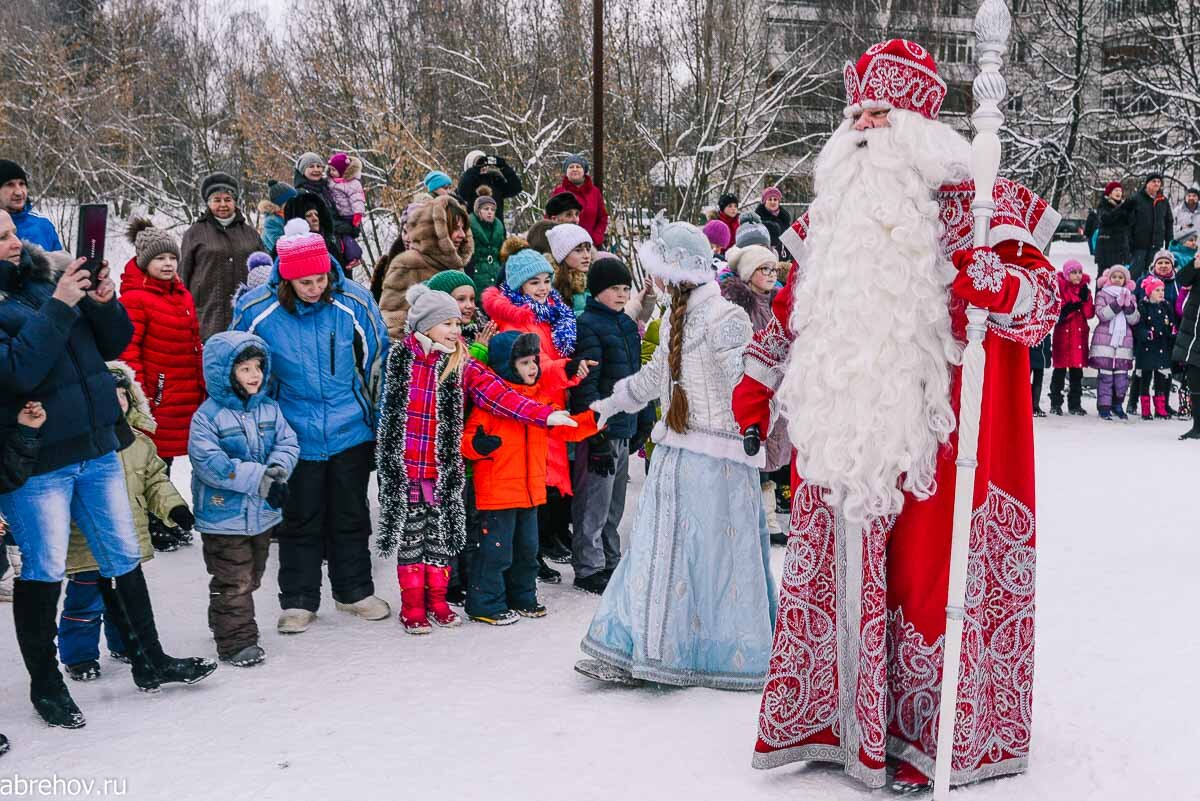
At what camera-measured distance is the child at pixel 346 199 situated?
920 centimetres

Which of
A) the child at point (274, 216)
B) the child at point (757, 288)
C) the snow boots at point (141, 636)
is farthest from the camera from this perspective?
the child at point (274, 216)

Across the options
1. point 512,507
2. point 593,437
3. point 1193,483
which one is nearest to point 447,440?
point 512,507

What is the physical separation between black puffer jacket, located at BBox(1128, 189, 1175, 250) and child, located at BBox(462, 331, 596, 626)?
14.1 m

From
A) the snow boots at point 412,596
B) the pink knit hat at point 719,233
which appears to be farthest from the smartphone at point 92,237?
the pink knit hat at point 719,233

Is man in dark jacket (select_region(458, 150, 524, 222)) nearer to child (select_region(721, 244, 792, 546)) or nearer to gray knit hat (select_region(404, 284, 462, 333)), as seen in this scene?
child (select_region(721, 244, 792, 546))

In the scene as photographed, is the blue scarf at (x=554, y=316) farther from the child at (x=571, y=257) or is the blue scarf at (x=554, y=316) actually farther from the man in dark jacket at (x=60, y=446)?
the man in dark jacket at (x=60, y=446)

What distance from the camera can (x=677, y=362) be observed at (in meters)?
4.53

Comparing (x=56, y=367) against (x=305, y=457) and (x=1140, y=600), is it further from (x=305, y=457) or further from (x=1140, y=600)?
(x=1140, y=600)

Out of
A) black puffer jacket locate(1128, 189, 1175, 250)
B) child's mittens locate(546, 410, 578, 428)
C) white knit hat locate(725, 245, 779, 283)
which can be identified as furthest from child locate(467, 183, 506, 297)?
black puffer jacket locate(1128, 189, 1175, 250)

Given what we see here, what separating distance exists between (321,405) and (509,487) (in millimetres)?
996

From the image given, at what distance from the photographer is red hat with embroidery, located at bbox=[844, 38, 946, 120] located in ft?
11.0

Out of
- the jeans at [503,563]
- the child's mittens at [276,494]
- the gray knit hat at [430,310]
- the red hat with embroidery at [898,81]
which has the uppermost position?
the red hat with embroidery at [898,81]

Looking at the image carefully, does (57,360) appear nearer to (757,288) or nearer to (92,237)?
(92,237)

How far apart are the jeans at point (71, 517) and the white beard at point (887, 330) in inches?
108
